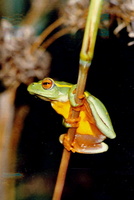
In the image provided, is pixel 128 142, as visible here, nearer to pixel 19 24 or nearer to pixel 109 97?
pixel 109 97

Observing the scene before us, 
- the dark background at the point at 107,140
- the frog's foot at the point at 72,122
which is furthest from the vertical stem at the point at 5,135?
the frog's foot at the point at 72,122

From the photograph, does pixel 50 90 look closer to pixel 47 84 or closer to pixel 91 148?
pixel 47 84

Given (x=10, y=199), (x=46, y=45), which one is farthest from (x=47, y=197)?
(x=46, y=45)

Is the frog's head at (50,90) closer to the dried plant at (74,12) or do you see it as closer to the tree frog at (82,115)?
the tree frog at (82,115)

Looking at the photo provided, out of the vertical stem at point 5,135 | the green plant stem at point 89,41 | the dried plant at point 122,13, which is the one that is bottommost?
the vertical stem at point 5,135

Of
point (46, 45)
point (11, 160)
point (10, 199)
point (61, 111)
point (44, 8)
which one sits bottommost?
point (10, 199)

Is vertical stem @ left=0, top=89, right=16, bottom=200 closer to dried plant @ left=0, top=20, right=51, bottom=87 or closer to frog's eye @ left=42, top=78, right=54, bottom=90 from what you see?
dried plant @ left=0, top=20, right=51, bottom=87
